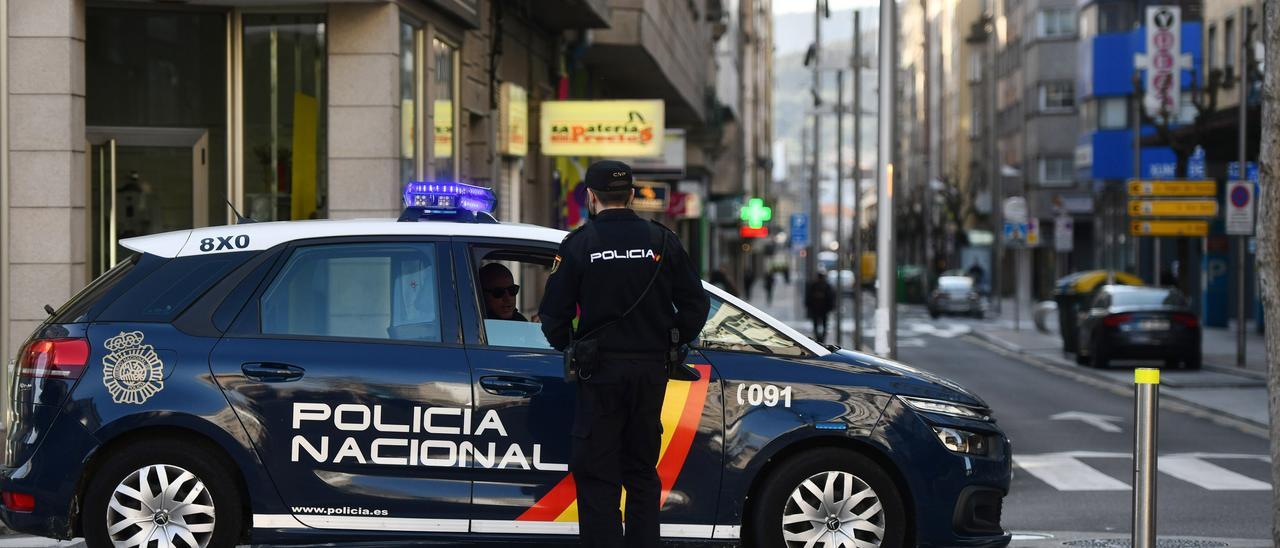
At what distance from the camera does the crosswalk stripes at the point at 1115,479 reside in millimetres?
12375

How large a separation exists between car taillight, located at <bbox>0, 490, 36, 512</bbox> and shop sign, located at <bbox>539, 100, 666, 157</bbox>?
47.8 ft

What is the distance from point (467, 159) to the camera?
733 inches

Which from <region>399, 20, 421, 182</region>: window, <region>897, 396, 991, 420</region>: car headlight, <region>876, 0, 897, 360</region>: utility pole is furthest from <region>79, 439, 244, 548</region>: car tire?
<region>876, 0, 897, 360</region>: utility pole

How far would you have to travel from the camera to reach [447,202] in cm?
766

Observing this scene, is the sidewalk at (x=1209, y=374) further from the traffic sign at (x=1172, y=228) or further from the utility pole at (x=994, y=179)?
the utility pole at (x=994, y=179)

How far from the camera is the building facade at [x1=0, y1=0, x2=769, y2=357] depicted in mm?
12883

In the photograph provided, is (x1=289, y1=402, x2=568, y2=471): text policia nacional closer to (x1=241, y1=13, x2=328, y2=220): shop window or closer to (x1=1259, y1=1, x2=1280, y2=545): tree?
(x1=1259, y1=1, x2=1280, y2=545): tree

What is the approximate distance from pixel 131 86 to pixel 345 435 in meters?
8.91

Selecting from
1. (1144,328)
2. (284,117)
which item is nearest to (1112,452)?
(284,117)

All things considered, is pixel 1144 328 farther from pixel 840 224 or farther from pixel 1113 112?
pixel 1113 112

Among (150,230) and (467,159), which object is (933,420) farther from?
(467,159)

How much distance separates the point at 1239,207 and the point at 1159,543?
18093 millimetres

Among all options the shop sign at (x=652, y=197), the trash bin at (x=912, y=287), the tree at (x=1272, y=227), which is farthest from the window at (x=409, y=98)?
the trash bin at (x=912, y=287)

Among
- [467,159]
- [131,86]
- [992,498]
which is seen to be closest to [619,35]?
[467,159]
